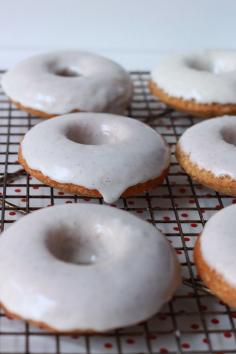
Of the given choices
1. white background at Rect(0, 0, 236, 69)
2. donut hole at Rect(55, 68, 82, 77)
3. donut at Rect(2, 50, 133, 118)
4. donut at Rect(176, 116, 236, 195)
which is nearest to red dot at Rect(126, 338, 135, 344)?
donut at Rect(176, 116, 236, 195)

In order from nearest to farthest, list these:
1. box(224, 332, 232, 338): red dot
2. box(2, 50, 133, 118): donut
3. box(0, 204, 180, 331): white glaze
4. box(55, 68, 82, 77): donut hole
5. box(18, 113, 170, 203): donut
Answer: box(0, 204, 180, 331): white glaze, box(224, 332, 232, 338): red dot, box(18, 113, 170, 203): donut, box(2, 50, 133, 118): donut, box(55, 68, 82, 77): donut hole

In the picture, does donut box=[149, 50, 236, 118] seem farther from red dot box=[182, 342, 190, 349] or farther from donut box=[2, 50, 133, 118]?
red dot box=[182, 342, 190, 349]

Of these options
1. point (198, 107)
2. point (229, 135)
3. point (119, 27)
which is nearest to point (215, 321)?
point (229, 135)

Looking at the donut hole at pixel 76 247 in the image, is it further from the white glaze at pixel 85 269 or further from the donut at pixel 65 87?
the donut at pixel 65 87

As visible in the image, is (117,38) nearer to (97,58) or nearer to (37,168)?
(97,58)

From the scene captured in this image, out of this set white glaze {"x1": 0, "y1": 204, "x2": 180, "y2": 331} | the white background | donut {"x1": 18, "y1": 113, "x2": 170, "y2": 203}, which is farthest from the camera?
the white background

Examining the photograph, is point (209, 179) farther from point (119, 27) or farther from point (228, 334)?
point (119, 27)
